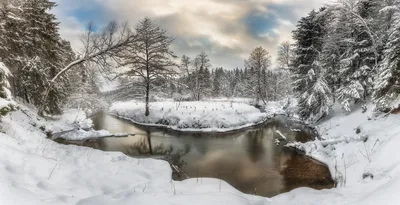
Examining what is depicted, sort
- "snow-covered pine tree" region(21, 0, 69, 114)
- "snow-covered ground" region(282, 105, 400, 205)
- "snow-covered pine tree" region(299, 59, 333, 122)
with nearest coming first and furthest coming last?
1. "snow-covered ground" region(282, 105, 400, 205)
2. "snow-covered pine tree" region(21, 0, 69, 114)
3. "snow-covered pine tree" region(299, 59, 333, 122)

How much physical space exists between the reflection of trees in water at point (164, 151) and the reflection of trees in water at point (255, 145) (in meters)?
3.73

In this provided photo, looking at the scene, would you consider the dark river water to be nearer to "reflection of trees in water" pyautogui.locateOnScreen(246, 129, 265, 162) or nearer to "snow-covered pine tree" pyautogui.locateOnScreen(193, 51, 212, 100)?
A: "reflection of trees in water" pyautogui.locateOnScreen(246, 129, 265, 162)

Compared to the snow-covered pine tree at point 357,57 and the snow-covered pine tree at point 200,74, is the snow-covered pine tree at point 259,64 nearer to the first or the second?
the snow-covered pine tree at point 200,74

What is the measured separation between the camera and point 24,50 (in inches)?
623

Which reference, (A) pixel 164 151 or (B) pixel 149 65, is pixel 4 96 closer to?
(A) pixel 164 151

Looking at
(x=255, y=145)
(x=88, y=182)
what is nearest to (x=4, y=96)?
(x=88, y=182)

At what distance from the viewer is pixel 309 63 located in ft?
76.3

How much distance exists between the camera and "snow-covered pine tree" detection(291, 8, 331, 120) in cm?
2161

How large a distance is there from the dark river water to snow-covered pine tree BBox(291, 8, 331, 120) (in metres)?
3.82

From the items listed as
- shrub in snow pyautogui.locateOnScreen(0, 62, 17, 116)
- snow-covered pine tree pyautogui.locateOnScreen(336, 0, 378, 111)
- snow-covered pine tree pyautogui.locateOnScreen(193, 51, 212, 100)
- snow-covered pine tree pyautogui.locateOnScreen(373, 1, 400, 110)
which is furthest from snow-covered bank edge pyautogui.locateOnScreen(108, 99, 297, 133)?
snow-covered pine tree pyautogui.locateOnScreen(193, 51, 212, 100)

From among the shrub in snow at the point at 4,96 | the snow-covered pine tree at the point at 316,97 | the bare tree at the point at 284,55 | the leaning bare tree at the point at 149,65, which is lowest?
the shrub in snow at the point at 4,96

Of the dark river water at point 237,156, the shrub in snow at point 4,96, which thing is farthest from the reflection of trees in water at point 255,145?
the shrub in snow at point 4,96

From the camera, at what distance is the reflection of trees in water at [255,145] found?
519 inches

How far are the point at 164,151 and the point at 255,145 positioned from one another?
5.90 meters
